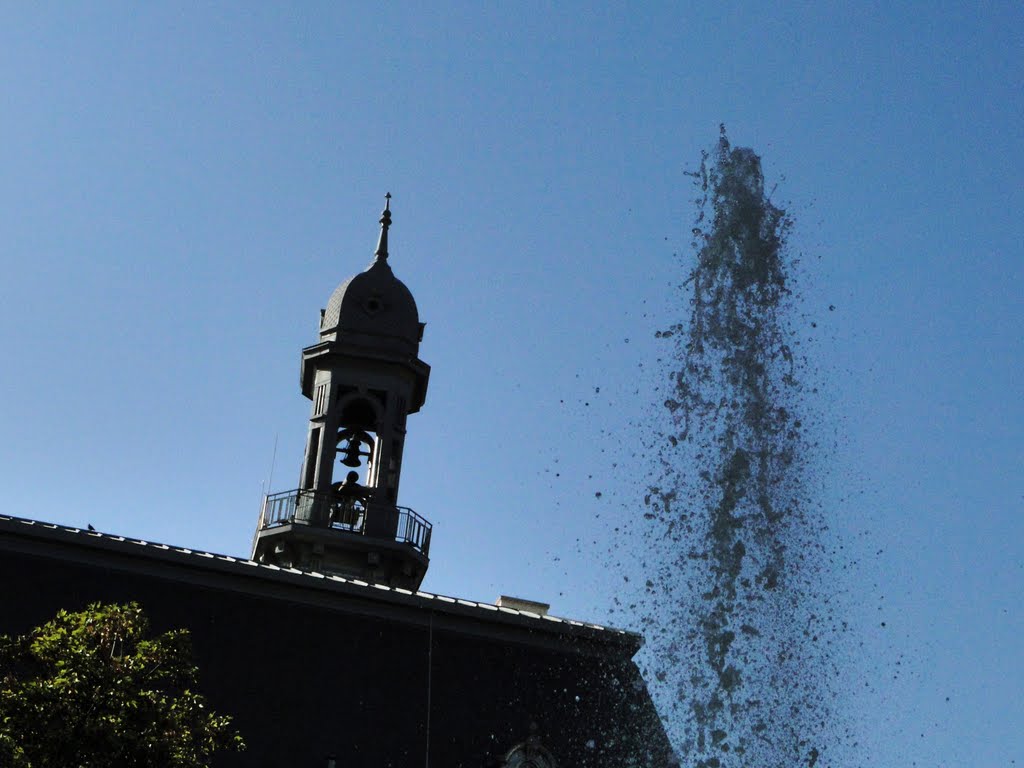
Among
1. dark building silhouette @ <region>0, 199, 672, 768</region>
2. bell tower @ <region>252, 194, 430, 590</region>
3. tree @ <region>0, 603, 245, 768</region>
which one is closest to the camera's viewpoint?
tree @ <region>0, 603, 245, 768</region>

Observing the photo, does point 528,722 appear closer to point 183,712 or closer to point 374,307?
point 183,712

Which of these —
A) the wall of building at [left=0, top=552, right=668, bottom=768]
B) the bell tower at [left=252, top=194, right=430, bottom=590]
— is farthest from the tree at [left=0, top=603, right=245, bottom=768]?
the bell tower at [left=252, top=194, right=430, bottom=590]

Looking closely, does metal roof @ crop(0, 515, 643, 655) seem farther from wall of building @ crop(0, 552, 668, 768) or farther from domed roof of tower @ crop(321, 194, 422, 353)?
domed roof of tower @ crop(321, 194, 422, 353)

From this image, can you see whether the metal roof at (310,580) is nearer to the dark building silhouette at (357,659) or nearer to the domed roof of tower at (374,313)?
the dark building silhouette at (357,659)

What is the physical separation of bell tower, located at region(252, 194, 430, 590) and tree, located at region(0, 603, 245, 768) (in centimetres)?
2172

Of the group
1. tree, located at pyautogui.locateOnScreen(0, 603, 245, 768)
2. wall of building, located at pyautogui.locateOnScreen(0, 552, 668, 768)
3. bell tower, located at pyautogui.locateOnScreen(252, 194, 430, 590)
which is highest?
bell tower, located at pyautogui.locateOnScreen(252, 194, 430, 590)

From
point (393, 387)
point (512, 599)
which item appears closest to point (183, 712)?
point (512, 599)

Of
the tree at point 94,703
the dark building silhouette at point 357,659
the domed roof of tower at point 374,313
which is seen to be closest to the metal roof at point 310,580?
the dark building silhouette at point 357,659

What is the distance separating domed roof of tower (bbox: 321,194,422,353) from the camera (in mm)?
50844

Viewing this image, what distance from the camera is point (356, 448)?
5069 centimetres

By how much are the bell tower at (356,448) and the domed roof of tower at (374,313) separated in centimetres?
3

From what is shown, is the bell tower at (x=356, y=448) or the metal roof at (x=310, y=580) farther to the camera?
the bell tower at (x=356, y=448)

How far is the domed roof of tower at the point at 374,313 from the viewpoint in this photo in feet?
167

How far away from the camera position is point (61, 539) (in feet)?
115
